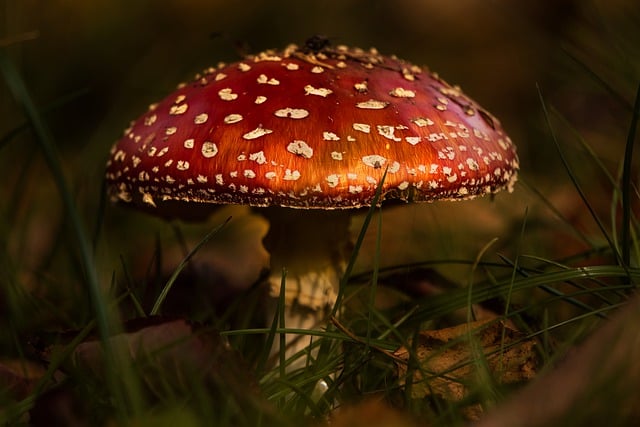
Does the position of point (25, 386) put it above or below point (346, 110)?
below

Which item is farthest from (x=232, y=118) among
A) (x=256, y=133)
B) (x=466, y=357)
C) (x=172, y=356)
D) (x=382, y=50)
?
(x=382, y=50)

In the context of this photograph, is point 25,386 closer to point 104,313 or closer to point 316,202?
point 104,313

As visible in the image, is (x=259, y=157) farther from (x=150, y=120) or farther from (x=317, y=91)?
(x=150, y=120)

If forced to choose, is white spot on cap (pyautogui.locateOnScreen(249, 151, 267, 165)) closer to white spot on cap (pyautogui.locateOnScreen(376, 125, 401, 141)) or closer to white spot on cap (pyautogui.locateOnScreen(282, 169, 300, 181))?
white spot on cap (pyautogui.locateOnScreen(282, 169, 300, 181))

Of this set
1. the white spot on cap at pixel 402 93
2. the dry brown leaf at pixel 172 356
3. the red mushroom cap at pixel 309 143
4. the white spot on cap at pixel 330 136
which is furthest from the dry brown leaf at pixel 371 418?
the white spot on cap at pixel 402 93

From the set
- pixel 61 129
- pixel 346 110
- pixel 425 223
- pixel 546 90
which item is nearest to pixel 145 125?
pixel 346 110

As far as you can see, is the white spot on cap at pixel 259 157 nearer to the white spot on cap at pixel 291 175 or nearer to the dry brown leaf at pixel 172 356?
the white spot on cap at pixel 291 175

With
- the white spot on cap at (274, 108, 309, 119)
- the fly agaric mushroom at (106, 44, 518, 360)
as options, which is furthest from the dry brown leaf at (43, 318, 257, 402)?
the white spot on cap at (274, 108, 309, 119)
